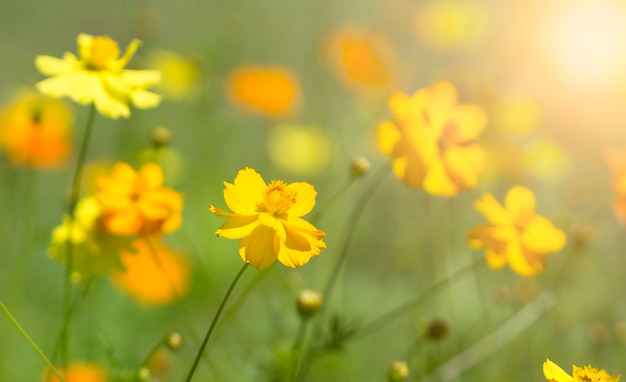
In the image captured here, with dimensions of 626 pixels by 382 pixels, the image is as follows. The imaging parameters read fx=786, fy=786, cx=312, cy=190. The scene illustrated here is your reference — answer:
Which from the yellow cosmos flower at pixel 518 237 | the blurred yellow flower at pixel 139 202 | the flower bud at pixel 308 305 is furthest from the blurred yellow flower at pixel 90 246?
the yellow cosmos flower at pixel 518 237

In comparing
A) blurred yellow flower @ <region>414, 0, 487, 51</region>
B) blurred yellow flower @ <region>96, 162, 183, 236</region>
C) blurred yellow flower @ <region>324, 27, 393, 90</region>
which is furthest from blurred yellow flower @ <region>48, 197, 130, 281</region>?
blurred yellow flower @ <region>414, 0, 487, 51</region>

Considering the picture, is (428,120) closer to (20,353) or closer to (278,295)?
(278,295)

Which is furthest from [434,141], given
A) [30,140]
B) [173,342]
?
[30,140]

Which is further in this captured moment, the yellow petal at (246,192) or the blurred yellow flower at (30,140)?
the blurred yellow flower at (30,140)

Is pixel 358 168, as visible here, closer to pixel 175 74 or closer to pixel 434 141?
pixel 434 141

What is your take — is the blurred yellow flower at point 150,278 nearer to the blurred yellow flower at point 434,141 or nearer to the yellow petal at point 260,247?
the blurred yellow flower at point 434,141

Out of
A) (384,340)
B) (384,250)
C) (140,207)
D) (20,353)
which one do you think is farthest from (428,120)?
(384,250)

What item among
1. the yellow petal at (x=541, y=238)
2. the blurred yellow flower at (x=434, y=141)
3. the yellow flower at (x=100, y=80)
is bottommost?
the yellow petal at (x=541, y=238)
